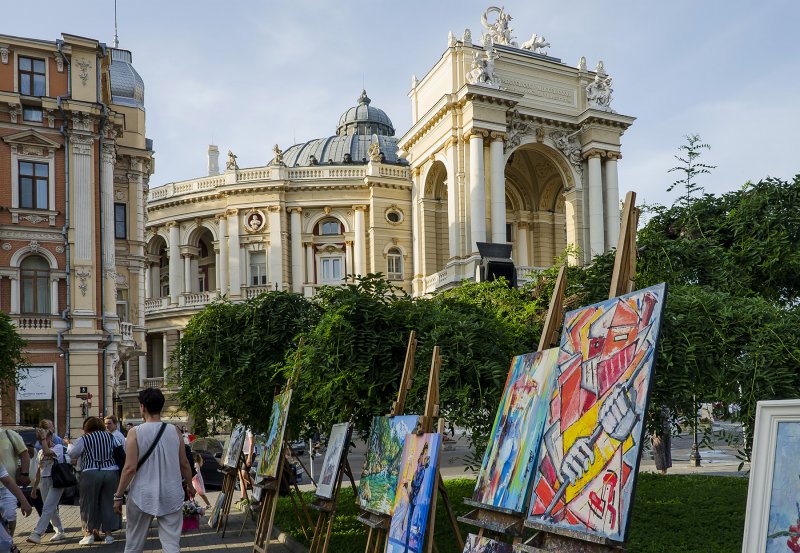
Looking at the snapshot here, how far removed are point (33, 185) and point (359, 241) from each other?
2253 centimetres

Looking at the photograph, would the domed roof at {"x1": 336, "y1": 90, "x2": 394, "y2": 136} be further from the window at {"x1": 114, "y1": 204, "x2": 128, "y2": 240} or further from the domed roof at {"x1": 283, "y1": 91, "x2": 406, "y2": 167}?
the window at {"x1": 114, "y1": 204, "x2": 128, "y2": 240}

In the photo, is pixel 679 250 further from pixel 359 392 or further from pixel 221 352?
pixel 221 352

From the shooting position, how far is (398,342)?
9.89m

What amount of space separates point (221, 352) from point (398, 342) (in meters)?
4.48

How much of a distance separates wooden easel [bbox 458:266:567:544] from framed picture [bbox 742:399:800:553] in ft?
6.39

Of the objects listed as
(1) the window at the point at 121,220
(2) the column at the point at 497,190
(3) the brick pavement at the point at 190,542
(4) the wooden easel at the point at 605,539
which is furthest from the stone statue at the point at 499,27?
(4) the wooden easel at the point at 605,539

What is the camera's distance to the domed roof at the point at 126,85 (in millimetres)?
43031

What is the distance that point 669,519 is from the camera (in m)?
11.3

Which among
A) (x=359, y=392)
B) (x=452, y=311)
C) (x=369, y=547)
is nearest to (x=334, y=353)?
(x=359, y=392)

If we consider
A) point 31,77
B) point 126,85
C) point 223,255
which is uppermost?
point 126,85

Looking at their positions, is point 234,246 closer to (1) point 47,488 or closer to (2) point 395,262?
(2) point 395,262

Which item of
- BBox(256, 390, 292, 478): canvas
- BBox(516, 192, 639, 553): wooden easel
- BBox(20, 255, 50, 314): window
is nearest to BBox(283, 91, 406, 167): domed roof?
BBox(20, 255, 50, 314): window

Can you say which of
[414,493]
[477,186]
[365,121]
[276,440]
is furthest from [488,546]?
[365,121]

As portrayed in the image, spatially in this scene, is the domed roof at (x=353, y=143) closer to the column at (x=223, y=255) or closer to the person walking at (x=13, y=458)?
the column at (x=223, y=255)
